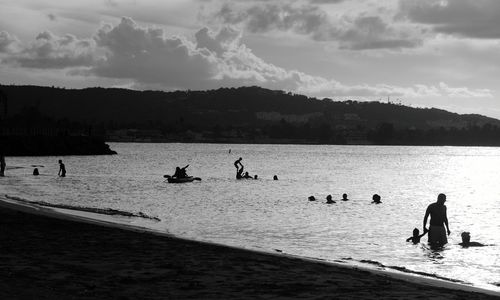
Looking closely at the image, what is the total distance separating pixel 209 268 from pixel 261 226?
62.2 feet

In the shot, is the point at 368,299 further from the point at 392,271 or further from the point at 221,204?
the point at 221,204

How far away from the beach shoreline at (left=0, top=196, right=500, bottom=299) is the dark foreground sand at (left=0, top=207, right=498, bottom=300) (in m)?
0.01

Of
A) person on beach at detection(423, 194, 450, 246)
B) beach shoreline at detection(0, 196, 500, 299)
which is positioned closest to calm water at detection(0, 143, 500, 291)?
person on beach at detection(423, 194, 450, 246)

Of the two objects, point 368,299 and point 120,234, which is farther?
point 120,234

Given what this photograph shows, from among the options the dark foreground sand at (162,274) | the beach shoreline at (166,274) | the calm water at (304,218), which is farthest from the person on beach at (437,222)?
the dark foreground sand at (162,274)

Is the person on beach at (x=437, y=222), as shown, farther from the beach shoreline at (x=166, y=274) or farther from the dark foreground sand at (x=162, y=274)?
the dark foreground sand at (x=162, y=274)

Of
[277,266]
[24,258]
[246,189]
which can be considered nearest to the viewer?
[24,258]

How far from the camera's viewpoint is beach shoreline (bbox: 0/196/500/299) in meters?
12.5

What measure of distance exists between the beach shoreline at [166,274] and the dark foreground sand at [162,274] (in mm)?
14

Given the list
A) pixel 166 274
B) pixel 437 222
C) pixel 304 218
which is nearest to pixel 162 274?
pixel 166 274

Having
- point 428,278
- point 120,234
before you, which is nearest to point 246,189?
point 120,234

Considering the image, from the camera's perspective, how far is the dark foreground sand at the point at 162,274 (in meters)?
12.4

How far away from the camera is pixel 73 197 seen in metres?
48.3

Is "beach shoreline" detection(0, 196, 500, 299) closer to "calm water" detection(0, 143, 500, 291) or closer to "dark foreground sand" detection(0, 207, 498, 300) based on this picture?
"dark foreground sand" detection(0, 207, 498, 300)
